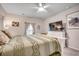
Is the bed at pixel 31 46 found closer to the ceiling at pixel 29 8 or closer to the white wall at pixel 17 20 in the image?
the white wall at pixel 17 20

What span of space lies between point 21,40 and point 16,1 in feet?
2.05

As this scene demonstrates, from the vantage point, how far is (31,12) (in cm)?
163

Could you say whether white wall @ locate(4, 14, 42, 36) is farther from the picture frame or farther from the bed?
the picture frame

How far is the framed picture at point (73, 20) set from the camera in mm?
1607

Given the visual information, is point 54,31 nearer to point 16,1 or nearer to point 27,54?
point 27,54

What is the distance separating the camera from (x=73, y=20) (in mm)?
1638

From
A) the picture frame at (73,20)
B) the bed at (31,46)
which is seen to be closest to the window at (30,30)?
the bed at (31,46)

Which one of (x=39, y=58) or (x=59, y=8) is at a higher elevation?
(x=59, y=8)

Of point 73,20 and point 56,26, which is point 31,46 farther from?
point 73,20

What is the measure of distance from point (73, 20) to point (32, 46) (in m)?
0.77

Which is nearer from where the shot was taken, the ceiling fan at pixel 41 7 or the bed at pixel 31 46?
the bed at pixel 31 46

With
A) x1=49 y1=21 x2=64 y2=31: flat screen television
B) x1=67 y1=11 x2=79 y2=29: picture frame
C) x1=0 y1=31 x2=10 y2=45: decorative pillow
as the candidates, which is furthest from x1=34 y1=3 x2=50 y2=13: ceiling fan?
x1=0 y1=31 x2=10 y2=45: decorative pillow

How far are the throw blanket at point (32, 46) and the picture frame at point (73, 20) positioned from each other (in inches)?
13.5

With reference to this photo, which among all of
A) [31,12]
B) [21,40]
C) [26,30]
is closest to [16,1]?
[31,12]
